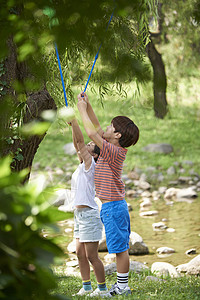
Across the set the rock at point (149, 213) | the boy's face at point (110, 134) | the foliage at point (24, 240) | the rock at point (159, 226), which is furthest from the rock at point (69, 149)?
the foliage at point (24, 240)

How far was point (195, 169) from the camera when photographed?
802cm

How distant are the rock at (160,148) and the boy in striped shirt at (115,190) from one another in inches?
240

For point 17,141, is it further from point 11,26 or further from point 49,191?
point 49,191

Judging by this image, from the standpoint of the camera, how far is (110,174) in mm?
2697

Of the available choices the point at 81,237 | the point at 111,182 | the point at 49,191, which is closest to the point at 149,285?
the point at 81,237

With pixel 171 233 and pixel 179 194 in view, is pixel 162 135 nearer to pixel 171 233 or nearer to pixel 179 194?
pixel 179 194

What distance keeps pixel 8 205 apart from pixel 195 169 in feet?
25.0

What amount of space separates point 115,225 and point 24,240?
2.03 metres

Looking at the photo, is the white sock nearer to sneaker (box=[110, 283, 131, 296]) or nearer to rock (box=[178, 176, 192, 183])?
sneaker (box=[110, 283, 131, 296])

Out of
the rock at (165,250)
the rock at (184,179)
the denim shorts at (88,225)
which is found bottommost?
the rock at (165,250)

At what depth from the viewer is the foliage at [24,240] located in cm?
64

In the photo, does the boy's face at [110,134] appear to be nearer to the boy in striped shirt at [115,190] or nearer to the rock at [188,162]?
the boy in striped shirt at [115,190]

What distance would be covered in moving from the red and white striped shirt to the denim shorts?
0.20 metres

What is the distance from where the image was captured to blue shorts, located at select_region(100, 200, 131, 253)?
8.64ft
